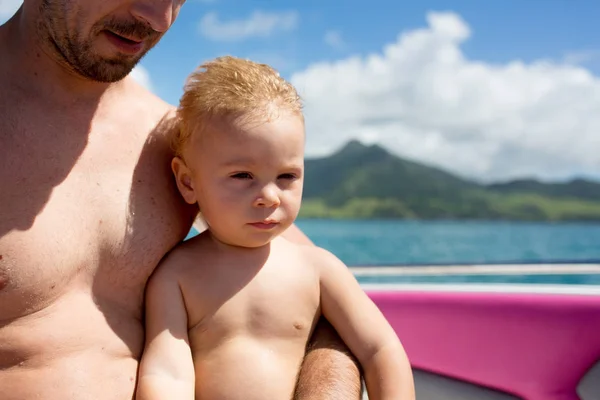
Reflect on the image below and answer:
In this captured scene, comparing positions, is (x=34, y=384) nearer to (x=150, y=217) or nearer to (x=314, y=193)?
(x=150, y=217)

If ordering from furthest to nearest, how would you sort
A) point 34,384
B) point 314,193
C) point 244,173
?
1. point 314,193
2. point 244,173
3. point 34,384

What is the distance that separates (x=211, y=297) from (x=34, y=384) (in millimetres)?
387

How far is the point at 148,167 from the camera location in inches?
65.2

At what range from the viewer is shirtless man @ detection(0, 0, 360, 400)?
1389mm

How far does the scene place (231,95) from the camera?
150cm

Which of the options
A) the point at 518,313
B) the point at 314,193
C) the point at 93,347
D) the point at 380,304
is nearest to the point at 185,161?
the point at 93,347

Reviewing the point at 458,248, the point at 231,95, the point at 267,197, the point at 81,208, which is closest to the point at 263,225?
the point at 267,197

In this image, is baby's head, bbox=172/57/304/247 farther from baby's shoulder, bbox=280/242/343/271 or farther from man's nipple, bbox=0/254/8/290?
man's nipple, bbox=0/254/8/290

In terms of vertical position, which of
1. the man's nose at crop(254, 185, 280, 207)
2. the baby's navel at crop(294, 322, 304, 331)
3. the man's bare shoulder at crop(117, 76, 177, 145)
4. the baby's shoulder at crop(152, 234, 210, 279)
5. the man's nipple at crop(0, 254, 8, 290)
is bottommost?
the baby's navel at crop(294, 322, 304, 331)

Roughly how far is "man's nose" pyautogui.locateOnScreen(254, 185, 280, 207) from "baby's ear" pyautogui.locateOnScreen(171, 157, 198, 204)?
187mm

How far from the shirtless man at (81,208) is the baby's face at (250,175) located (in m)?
0.18

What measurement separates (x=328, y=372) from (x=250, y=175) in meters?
0.45

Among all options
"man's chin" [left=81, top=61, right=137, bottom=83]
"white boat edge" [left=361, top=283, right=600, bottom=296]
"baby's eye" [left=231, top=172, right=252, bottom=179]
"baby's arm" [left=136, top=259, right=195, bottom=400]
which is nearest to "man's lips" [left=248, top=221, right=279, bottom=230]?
"baby's eye" [left=231, top=172, right=252, bottom=179]

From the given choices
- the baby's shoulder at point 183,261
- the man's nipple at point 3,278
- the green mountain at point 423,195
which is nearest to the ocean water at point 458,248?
the baby's shoulder at point 183,261
